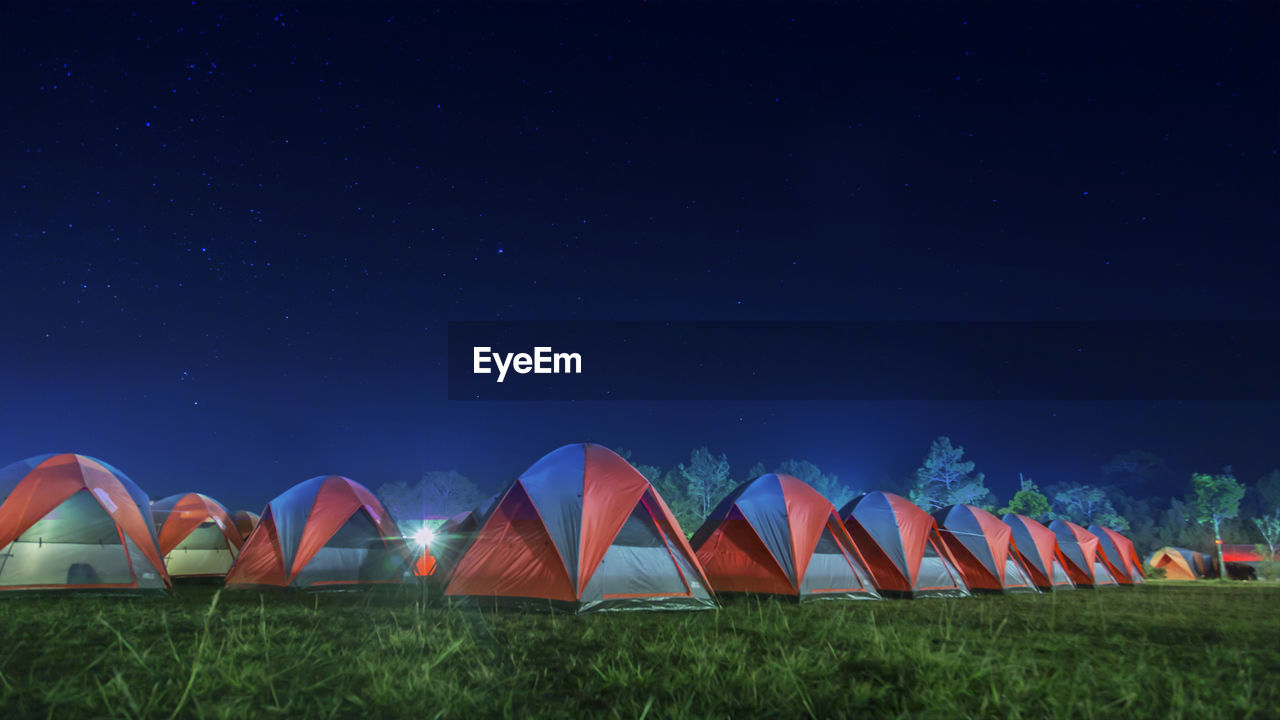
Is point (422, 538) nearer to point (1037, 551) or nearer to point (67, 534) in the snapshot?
point (67, 534)

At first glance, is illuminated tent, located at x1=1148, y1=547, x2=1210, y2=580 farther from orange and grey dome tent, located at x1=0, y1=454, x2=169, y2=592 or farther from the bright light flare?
orange and grey dome tent, located at x1=0, y1=454, x2=169, y2=592

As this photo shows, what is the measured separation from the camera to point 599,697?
4129mm

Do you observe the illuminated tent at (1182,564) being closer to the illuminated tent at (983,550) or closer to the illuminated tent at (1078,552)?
the illuminated tent at (1078,552)

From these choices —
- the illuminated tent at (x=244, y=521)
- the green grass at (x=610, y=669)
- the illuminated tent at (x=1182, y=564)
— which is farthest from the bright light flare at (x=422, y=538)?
the illuminated tent at (x=1182, y=564)

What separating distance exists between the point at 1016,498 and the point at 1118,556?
51030 mm

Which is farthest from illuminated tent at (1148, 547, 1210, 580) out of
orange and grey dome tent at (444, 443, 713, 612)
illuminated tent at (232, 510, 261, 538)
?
illuminated tent at (232, 510, 261, 538)

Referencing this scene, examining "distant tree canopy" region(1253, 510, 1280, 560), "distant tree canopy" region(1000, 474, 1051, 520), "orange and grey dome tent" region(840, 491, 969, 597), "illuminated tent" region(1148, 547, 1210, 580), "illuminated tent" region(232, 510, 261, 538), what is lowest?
"distant tree canopy" region(1253, 510, 1280, 560)

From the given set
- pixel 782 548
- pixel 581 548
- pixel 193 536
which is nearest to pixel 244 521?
pixel 193 536

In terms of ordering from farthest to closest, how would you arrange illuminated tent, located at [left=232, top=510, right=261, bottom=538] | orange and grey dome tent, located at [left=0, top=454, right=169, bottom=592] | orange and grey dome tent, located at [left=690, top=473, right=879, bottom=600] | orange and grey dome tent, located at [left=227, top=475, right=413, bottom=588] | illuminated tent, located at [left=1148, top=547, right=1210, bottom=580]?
1. illuminated tent, located at [left=1148, top=547, right=1210, bottom=580]
2. illuminated tent, located at [left=232, top=510, right=261, bottom=538]
3. orange and grey dome tent, located at [left=227, top=475, right=413, bottom=588]
4. orange and grey dome tent, located at [left=690, top=473, right=879, bottom=600]
5. orange and grey dome tent, located at [left=0, top=454, right=169, bottom=592]

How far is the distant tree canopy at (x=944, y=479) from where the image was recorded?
67375 millimetres

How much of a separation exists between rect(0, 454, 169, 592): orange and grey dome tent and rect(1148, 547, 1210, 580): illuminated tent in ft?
168

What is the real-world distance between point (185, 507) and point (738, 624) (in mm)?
17594

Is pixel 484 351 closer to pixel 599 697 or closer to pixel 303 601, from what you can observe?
pixel 303 601

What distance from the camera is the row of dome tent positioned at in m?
9.69
